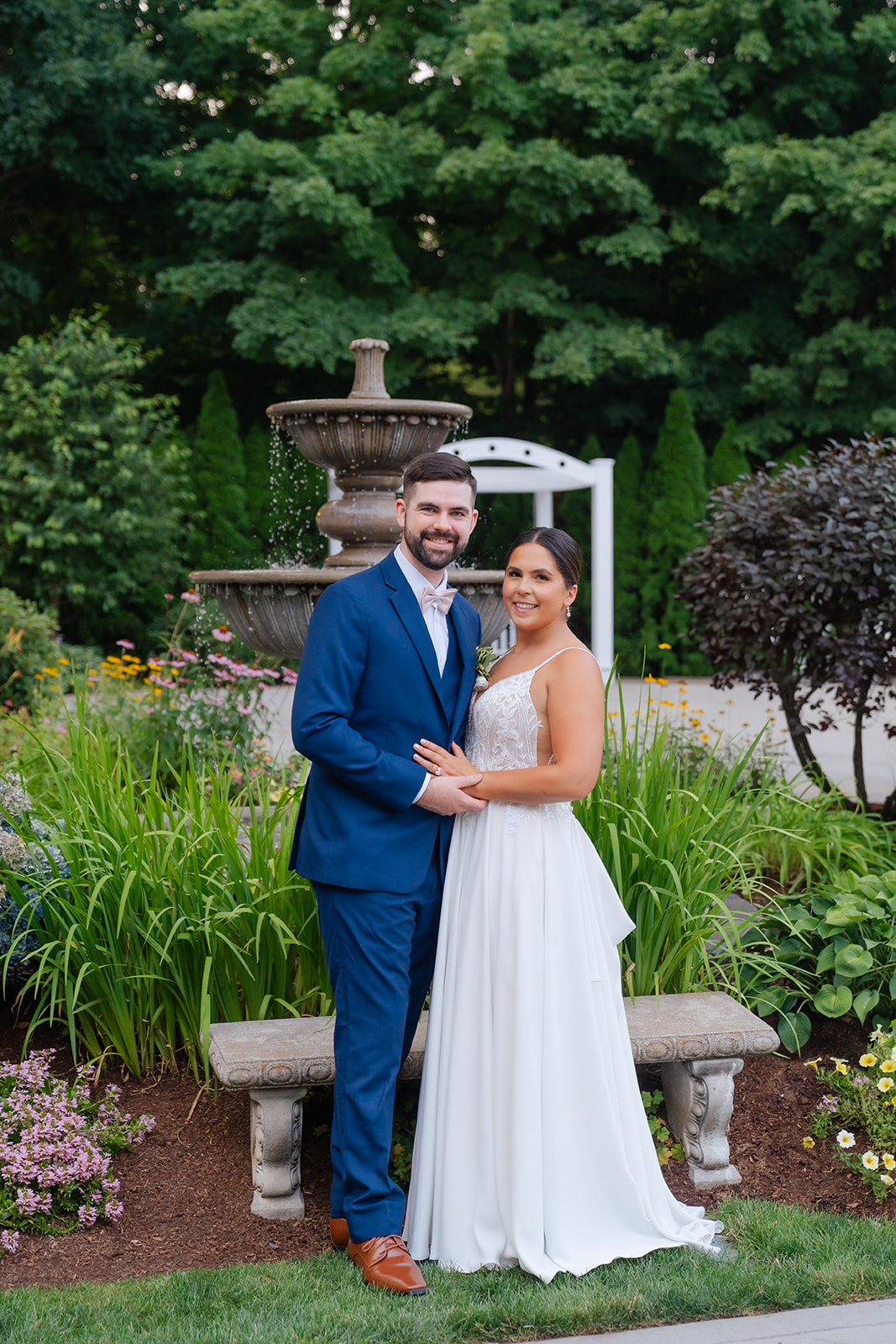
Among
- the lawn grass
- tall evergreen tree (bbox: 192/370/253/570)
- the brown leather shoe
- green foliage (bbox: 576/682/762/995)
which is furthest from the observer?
tall evergreen tree (bbox: 192/370/253/570)

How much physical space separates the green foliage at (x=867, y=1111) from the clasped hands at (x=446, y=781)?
62.7 inches

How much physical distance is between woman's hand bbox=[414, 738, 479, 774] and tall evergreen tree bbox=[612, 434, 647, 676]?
14.1 m

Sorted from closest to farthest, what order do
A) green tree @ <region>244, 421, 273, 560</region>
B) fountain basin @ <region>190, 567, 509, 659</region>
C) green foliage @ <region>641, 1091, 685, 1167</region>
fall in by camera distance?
1. green foliage @ <region>641, 1091, 685, 1167</region>
2. fountain basin @ <region>190, 567, 509, 659</region>
3. green tree @ <region>244, 421, 273, 560</region>

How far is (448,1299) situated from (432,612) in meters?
1.62

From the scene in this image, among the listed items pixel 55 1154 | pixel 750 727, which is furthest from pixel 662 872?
pixel 750 727

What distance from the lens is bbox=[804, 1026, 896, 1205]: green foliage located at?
3.40 metres

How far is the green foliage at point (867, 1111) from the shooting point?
134 inches

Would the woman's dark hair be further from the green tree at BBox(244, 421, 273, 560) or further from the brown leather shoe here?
the green tree at BBox(244, 421, 273, 560)

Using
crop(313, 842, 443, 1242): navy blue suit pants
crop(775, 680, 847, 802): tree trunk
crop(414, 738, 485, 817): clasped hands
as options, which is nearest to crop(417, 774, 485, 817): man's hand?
crop(414, 738, 485, 817): clasped hands

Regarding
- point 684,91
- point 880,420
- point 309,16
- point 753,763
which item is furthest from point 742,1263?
point 309,16

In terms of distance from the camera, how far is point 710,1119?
11.4 ft

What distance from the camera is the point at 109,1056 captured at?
12.7 ft

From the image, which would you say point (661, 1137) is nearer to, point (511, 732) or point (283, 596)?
point (511, 732)

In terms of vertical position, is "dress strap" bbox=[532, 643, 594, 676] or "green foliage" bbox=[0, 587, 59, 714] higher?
"dress strap" bbox=[532, 643, 594, 676]
